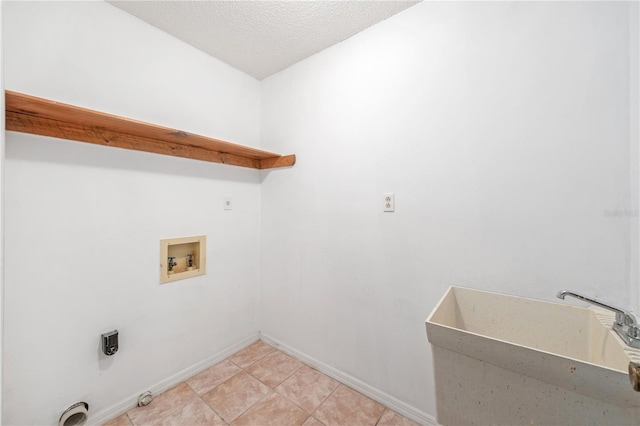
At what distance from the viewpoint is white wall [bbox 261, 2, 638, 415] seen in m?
1.05

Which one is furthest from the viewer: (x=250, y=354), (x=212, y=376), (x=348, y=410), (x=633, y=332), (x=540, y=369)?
(x=250, y=354)

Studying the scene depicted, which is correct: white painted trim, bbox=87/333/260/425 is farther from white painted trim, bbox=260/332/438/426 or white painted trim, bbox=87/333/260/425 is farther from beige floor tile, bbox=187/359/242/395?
white painted trim, bbox=260/332/438/426

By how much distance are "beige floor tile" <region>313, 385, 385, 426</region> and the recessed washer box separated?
4.21ft

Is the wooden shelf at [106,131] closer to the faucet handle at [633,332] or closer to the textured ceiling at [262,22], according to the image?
the textured ceiling at [262,22]

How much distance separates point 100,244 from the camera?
1.46 m

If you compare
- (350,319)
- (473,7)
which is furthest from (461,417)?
(473,7)

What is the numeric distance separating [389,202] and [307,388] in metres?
1.41

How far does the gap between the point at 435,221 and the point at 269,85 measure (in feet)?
6.24

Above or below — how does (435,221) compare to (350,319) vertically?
above

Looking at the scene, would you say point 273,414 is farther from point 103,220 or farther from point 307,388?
point 103,220

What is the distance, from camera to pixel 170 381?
1.74 meters

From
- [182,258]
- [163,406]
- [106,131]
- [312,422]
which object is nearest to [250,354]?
[163,406]

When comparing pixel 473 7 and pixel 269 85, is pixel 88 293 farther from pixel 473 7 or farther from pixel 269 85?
pixel 473 7

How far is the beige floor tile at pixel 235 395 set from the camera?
154cm
